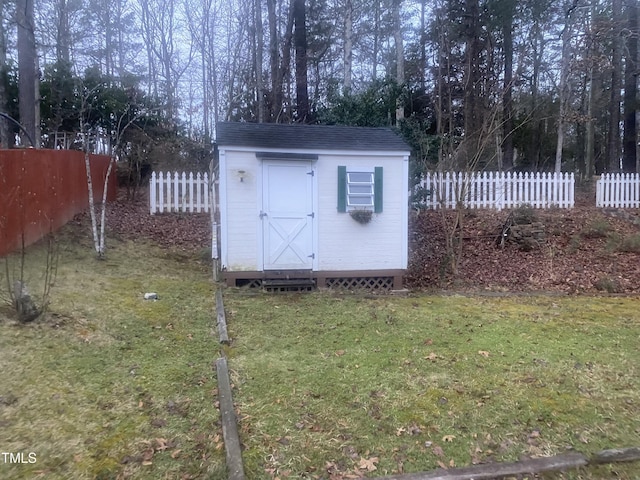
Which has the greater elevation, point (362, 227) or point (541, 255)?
point (362, 227)

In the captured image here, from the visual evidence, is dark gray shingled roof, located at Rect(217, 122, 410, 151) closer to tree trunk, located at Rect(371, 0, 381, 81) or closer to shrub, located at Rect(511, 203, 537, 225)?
shrub, located at Rect(511, 203, 537, 225)

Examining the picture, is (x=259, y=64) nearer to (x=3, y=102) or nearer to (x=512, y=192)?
(x=3, y=102)

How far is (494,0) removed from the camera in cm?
1630

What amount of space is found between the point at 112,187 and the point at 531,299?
1196 cm

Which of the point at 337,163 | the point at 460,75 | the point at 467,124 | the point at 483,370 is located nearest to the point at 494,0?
the point at 460,75

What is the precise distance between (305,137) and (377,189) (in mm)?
1521

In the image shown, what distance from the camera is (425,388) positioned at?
3.90 meters

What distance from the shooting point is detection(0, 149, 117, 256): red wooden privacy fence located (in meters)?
6.80

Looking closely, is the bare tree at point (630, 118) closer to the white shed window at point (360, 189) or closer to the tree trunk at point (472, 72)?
the tree trunk at point (472, 72)

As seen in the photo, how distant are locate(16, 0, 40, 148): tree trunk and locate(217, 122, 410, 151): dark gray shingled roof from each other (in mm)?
7380

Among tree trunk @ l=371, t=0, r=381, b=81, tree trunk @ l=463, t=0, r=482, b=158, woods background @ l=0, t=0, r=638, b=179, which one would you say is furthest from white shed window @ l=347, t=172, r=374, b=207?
tree trunk @ l=371, t=0, r=381, b=81

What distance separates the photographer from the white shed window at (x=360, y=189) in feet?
25.9

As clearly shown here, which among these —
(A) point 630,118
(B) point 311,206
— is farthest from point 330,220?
(A) point 630,118

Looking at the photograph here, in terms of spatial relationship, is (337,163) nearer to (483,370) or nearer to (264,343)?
(264,343)
